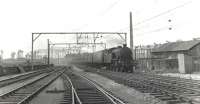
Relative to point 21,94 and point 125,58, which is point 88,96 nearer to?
point 21,94

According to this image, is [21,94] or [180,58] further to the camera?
[180,58]

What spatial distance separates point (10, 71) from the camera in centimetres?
4250

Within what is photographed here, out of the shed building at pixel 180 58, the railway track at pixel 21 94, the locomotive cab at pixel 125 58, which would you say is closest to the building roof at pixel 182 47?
the shed building at pixel 180 58

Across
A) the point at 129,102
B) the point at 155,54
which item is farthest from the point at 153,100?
the point at 155,54

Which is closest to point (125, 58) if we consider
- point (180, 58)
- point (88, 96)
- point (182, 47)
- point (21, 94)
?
point (180, 58)

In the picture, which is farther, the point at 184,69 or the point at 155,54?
the point at 155,54

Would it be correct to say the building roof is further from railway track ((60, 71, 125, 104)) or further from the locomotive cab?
railway track ((60, 71, 125, 104))

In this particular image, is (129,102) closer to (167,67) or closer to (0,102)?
(0,102)

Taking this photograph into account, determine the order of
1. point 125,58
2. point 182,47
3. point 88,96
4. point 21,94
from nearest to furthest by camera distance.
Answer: point 88,96 < point 21,94 < point 125,58 < point 182,47

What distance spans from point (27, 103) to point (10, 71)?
106ft

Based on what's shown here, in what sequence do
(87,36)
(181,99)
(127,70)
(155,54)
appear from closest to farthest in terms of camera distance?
(181,99) < (127,70) < (87,36) < (155,54)

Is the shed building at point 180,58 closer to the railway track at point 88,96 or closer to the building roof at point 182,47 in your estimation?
the building roof at point 182,47

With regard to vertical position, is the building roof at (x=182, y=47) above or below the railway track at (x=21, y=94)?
above

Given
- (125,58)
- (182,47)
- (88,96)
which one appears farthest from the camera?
(182,47)
